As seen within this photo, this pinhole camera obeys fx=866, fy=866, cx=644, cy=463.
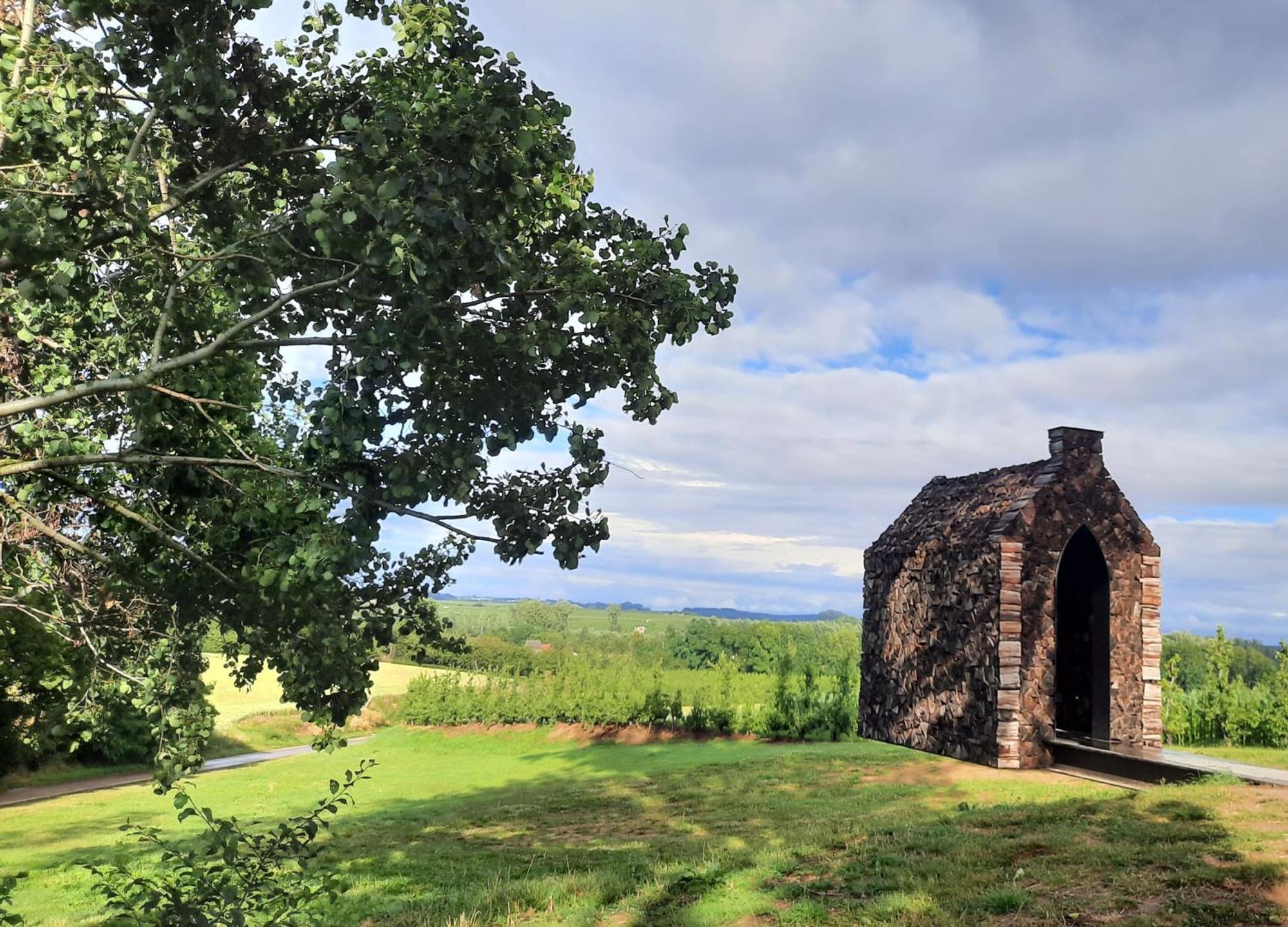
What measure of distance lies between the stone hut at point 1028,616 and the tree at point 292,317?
11250 mm

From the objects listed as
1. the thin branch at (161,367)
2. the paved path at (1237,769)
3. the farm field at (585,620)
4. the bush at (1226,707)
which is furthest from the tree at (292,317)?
Result: the farm field at (585,620)

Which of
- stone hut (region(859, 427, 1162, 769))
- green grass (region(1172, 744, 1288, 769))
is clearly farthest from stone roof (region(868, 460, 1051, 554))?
green grass (region(1172, 744, 1288, 769))

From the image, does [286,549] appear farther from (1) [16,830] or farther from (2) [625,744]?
(2) [625,744]

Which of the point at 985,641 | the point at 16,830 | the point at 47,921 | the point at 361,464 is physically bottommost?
the point at 16,830

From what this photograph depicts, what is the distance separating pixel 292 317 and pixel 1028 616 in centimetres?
1337

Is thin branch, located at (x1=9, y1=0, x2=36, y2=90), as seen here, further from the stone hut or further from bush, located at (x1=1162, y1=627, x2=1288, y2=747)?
bush, located at (x1=1162, y1=627, x2=1288, y2=747)

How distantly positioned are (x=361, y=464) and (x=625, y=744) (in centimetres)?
2602

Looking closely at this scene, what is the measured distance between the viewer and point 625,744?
2994 centimetres

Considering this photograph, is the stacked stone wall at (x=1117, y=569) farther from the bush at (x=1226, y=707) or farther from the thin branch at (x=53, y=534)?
the thin branch at (x=53, y=534)

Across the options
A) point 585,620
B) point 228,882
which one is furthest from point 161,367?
point 585,620

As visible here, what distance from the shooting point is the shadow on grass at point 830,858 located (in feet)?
25.5

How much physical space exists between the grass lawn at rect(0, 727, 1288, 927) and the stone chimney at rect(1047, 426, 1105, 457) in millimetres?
6022

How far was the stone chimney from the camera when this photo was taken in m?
16.5

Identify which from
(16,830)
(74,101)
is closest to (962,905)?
(74,101)
